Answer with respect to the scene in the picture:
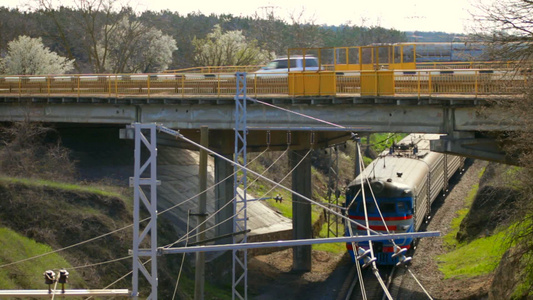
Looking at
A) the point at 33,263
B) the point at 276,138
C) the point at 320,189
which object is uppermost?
the point at 276,138

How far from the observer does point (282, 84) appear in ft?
95.2

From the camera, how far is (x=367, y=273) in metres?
29.1

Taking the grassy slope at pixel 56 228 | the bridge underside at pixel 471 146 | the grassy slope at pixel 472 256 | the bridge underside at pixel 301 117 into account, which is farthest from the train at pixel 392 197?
the grassy slope at pixel 56 228

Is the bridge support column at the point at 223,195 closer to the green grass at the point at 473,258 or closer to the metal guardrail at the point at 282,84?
the metal guardrail at the point at 282,84

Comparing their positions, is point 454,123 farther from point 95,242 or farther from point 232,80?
point 95,242

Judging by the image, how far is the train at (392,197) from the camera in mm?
27578

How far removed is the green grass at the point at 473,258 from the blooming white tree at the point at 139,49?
35591mm

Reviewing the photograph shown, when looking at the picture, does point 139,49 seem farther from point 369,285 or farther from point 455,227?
point 369,285

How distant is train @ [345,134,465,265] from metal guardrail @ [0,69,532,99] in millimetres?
3430

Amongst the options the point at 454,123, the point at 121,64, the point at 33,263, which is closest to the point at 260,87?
the point at 454,123

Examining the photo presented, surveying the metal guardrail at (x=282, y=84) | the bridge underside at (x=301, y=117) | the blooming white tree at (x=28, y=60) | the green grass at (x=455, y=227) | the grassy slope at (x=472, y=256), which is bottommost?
the green grass at (x=455, y=227)

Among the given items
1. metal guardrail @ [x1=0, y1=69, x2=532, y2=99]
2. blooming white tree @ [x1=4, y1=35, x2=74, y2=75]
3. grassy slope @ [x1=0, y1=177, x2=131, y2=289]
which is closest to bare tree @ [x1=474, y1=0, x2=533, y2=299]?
metal guardrail @ [x1=0, y1=69, x2=532, y2=99]

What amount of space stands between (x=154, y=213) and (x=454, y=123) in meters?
14.7

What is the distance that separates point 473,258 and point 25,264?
16.9 meters
